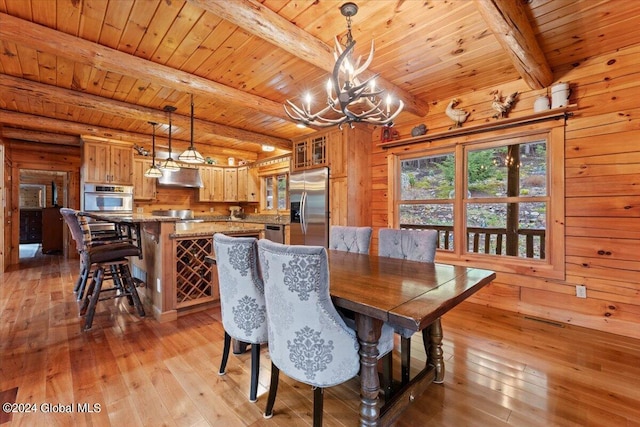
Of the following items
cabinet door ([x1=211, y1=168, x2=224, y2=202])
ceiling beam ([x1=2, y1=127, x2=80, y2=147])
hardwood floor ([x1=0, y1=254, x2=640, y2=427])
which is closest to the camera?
hardwood floor ([x1=0, y1=254, x2=640, y2=427])

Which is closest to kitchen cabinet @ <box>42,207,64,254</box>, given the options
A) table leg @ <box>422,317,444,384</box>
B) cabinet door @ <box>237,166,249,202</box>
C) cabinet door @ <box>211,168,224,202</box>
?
cabinet door @ <box>211,168,224,202</box>

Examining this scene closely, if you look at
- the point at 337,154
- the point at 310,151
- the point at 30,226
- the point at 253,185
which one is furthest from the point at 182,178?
the point at 30,226

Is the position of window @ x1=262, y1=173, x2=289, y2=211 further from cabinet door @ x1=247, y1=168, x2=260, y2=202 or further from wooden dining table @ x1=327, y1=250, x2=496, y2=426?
wooden dining table @ x1=327, y1=250, x2=496, y2=426

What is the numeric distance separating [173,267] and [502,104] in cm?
399

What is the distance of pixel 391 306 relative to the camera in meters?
1.17

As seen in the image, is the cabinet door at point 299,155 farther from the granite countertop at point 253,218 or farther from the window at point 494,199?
the window at point 494,199

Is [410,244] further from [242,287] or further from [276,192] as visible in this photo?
[276,192]

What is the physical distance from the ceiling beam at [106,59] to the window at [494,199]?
104 inches

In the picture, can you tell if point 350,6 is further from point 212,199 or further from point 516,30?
point 212,199

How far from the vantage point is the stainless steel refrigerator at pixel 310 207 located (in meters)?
4.39

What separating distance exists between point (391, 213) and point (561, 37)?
257 centimetres

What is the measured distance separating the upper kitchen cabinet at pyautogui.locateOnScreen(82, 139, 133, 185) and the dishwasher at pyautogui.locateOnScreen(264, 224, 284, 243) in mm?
2860

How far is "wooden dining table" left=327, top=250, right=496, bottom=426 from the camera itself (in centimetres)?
116

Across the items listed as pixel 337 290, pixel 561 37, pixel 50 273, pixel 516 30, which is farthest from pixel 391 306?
pixel 50 273
